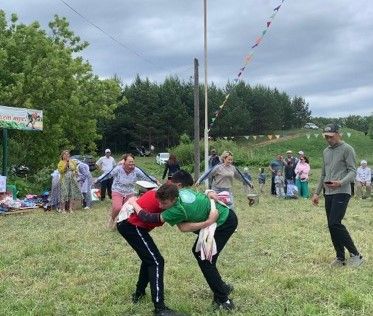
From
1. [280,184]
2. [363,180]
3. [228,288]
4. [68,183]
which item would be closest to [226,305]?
[228,288]

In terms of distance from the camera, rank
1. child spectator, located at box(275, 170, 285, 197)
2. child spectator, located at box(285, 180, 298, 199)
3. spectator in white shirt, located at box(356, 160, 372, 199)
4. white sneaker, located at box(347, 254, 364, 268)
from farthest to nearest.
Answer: child spectator, located at box(275, 170, 285, 197), spectator in white shirt, located at box(356, 160, 372, 199), child spectator, located at box(285, 180, 298, 199), white sneaker, located at box(347, 254, 364, 268)

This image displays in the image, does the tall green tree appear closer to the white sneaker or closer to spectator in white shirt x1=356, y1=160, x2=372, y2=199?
spectator in white shirt x1=356, y1=160, x2=372, y2=199

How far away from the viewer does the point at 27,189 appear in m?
18.8

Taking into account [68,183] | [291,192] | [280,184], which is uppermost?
[68,183]

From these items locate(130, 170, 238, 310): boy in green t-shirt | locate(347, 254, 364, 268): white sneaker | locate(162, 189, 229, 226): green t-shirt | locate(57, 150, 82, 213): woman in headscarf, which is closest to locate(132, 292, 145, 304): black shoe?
locate(130, 170, 238, 310): boy in green t-shirt

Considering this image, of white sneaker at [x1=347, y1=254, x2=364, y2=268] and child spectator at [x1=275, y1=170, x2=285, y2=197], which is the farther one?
child spectator at [x1=275, y1=170, x2=285, y2=197]

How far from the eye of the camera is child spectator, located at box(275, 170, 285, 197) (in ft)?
66.0

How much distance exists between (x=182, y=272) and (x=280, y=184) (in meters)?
13.8

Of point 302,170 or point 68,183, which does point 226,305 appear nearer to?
point 68,183

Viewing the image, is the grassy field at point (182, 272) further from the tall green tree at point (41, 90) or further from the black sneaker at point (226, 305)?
the tall green tree at point (41, 90)

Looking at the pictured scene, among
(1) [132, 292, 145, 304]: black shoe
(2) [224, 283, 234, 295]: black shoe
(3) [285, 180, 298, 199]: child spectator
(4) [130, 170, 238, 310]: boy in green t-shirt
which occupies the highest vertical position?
(4) [130, 170, 238, 310]: boy in green t-shirt

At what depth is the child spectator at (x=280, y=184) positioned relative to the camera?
20125mm

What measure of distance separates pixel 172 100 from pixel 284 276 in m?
55.7

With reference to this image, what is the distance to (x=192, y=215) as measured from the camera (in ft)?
16.6
